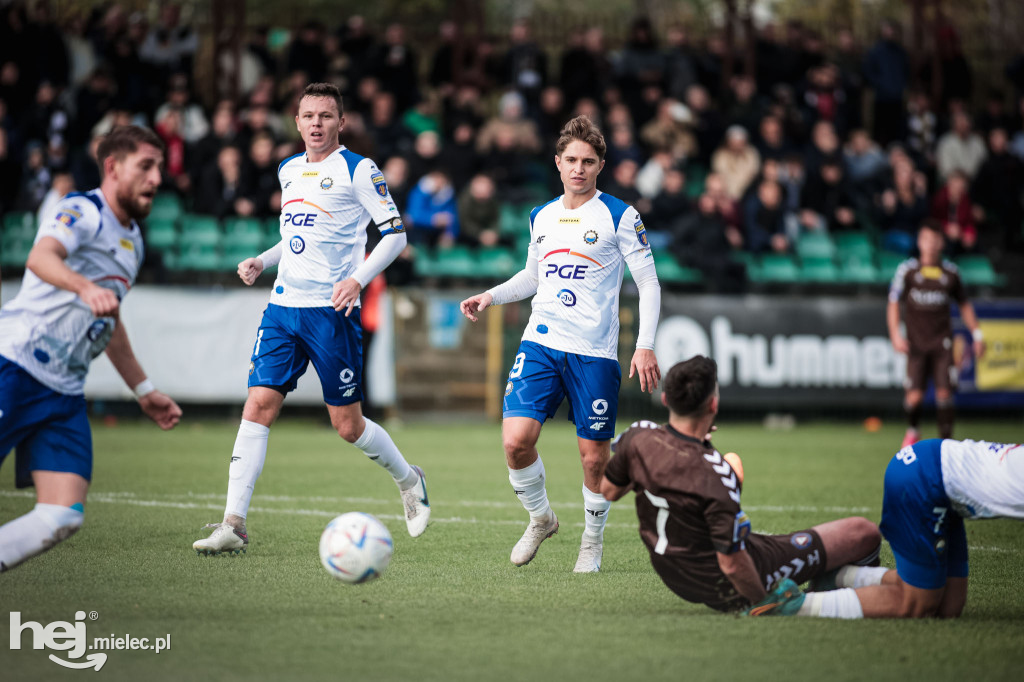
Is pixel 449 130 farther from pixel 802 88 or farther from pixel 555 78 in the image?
pixel 802 88

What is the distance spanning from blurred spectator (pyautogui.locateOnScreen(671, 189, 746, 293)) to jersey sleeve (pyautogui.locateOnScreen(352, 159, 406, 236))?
10.4 m

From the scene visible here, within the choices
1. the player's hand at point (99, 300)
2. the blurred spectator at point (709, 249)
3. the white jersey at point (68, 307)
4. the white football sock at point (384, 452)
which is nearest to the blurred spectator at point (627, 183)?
the blurred spectator at point (709, 249)

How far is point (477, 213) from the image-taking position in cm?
1692

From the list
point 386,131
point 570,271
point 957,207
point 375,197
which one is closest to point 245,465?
point 375,197

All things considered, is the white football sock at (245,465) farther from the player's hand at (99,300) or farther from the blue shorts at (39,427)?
the player's hand at (99,300)

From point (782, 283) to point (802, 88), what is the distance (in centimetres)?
498

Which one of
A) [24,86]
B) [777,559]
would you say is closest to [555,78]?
[24,86]

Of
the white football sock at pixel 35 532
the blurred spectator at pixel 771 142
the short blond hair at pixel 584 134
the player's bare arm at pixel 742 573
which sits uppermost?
the blurred spectator at pixel 771 142

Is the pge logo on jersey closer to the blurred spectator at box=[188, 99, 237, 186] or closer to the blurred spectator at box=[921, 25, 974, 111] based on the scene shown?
the blurred spectator at box=[188, 99, 237, 186]

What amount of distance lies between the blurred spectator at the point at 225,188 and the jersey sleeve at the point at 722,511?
479 inches

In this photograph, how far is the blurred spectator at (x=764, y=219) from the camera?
1764 centimetres

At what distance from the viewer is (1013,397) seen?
1678 centimetres

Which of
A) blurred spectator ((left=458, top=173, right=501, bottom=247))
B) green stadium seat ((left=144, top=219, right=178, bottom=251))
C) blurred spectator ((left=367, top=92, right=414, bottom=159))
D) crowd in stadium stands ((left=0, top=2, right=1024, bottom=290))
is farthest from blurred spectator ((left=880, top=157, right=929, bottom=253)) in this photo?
green stadium seat ((left=144, top=219, right=178, bottom=251))

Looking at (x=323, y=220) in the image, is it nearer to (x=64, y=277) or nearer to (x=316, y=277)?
(x=316, y=277)
